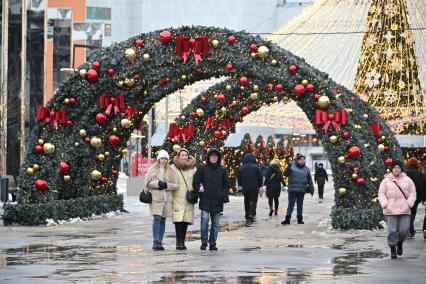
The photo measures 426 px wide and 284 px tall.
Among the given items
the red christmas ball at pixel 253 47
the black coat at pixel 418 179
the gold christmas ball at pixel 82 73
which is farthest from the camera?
the gold christmas ball at pixel 82 73

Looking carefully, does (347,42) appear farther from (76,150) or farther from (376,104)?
(76,150)

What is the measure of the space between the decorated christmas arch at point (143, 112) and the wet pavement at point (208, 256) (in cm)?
108

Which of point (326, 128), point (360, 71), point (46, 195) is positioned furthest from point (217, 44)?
point (360, 71)

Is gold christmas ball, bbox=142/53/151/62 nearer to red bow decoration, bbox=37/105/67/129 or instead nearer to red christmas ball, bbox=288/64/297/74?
red bow decoration, bbox=37/105/67/129

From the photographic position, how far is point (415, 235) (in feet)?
78.1

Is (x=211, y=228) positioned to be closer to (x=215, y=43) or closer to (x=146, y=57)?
→ (x=215, y=43)

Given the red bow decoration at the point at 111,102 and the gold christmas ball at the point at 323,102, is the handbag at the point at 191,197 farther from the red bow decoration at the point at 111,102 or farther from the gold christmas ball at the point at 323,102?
the red bow decoration at the point at 111,102

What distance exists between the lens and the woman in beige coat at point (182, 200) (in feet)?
64.7

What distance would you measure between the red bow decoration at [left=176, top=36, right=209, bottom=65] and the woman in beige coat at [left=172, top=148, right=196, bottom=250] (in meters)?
6.80

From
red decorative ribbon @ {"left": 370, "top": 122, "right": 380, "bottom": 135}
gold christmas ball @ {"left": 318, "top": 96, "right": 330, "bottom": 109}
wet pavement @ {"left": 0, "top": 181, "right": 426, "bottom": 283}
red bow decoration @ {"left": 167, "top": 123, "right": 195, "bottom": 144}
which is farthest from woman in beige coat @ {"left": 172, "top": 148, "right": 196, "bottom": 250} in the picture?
red bow decoration @ {"left": 167, "top": 123, "right": 195, "bottom": 144}

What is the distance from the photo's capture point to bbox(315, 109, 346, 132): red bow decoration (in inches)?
1005

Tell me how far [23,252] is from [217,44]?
28.6ft

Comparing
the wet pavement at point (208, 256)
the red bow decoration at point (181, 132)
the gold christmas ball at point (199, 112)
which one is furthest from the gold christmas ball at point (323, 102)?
the gold christmas ball at point (199, 112)

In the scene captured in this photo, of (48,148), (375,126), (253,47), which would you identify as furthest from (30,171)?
(375,126)
